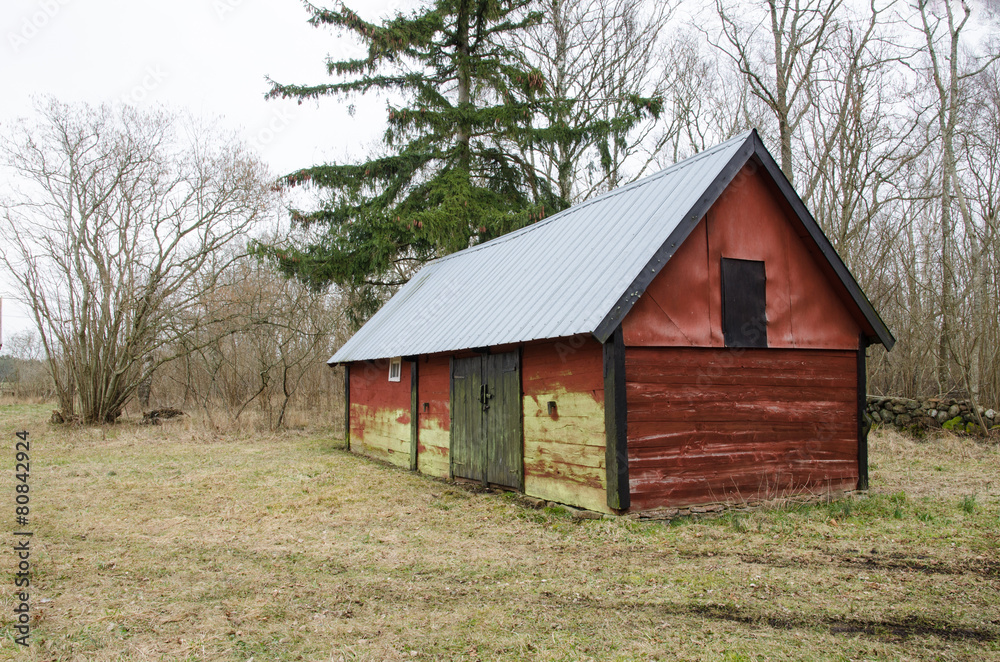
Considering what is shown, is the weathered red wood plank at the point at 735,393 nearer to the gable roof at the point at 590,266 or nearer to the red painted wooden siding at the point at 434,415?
the gable roof at the point at 590,266

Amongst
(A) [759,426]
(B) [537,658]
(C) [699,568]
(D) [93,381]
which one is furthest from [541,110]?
(B) [537,658]

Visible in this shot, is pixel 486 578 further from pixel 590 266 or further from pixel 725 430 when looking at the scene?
pixel 590 266

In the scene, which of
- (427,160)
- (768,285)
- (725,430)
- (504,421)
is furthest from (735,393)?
(427,160)

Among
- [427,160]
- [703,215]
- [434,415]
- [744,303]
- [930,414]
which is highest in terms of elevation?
[427,160]

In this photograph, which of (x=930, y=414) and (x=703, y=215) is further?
(x=930, y=414)

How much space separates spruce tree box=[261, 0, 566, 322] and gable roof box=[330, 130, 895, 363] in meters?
6.42

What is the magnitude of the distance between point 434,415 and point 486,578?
7171mm

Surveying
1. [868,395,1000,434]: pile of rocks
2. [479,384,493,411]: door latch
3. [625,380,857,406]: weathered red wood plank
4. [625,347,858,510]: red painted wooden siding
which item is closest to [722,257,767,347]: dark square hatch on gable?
[625,347,858,510]: red painted wooden siding

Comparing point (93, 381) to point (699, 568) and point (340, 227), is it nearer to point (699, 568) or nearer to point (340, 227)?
point (340, 227)

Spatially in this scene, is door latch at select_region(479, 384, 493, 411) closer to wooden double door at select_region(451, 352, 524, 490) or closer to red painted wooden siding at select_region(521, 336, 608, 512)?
wooden double door at select_region(451, 352, 524, 490)

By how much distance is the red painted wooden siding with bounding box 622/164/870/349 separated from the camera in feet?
30.3

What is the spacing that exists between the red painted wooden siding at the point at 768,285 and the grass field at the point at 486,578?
8.11 ft

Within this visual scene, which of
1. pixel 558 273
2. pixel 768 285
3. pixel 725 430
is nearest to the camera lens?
pixel 725 430

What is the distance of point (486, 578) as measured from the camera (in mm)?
6586
